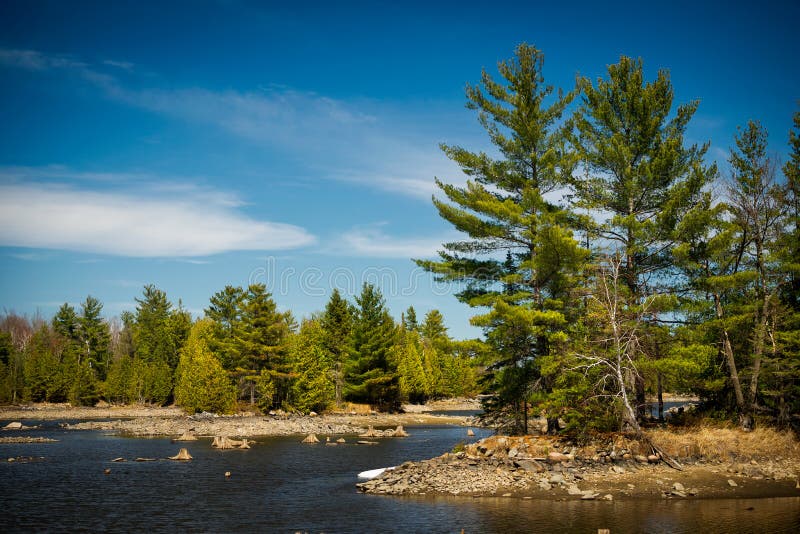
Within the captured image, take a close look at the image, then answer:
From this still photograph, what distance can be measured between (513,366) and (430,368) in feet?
247

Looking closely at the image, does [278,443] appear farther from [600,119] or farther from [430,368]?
[430,368]

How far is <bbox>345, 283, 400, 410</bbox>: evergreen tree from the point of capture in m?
74.3

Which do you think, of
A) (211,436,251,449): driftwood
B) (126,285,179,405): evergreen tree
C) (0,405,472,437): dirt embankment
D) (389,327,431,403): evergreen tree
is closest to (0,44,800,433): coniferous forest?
(211,436,251,449): driftwood

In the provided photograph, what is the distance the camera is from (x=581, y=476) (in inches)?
992

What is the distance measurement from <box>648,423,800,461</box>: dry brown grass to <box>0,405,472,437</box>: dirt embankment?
35873 millimetres

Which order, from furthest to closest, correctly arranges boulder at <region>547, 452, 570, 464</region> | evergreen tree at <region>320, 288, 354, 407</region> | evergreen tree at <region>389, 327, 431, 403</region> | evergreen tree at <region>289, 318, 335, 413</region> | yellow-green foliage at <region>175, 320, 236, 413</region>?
evergreen tree at <region>389, 327, 431, 403</region>
evergreen tree at <region>320, 288, 354, 407</region>
evergreen tree at <region>289, 318, 335, 413</region>
yellow-green foliage at <region>175, 320, 236, 413</region>
boulder at <region>547, 452, 570, 464</region>

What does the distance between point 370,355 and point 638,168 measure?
164 ft

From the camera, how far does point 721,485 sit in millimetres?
24281

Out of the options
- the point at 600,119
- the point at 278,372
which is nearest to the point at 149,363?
the point at 278,372

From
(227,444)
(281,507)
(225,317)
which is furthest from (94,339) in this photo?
(281,507)

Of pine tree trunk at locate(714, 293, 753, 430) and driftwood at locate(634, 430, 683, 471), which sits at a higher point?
pine tree trunk at locate(714, 293, 753, 430)

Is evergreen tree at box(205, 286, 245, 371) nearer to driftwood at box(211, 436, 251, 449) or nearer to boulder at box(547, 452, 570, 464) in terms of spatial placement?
driftwood at box(211, 436, 251, 449)

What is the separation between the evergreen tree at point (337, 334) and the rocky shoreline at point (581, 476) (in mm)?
52460

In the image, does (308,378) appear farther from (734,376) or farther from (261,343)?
(734,376)
